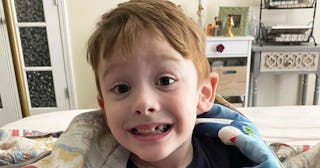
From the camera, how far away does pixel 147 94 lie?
1.98 feet

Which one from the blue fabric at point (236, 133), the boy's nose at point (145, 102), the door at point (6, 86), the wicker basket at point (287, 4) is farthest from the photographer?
the door at point (6, 86)

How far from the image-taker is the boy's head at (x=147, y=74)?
2.00 ft

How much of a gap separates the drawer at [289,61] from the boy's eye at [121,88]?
1851 mm

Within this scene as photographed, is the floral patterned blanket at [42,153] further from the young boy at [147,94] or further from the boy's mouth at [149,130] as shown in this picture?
the boy's mouth at [149,130]

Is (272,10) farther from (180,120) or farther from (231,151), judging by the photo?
(180,120)

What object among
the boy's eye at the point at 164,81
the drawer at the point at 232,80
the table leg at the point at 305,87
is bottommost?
the table leg at the point at 305,87

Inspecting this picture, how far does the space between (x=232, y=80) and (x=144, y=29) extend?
1771 mm

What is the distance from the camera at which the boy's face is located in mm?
608

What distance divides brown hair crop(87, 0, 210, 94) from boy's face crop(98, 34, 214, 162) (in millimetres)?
17

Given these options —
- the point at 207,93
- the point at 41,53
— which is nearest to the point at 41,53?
the point at 41,53

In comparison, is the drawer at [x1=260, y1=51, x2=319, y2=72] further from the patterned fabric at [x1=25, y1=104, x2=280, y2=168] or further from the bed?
the patterned fabric at [x1=25, y1=104, x2=280, y2=168]

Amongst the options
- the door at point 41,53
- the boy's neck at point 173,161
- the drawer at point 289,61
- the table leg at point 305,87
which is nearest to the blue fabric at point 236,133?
the boy's neck at point 173,161

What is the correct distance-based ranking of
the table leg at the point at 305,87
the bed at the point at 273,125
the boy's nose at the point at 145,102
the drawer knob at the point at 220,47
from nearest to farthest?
the boy's nose at the point at 145,102 < the bed at the point at 273,125 < the drawer knob at the point at 220,47 < the table leg at the point at 305,87

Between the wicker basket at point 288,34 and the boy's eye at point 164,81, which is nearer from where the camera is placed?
the boy's eye at point 164,81
